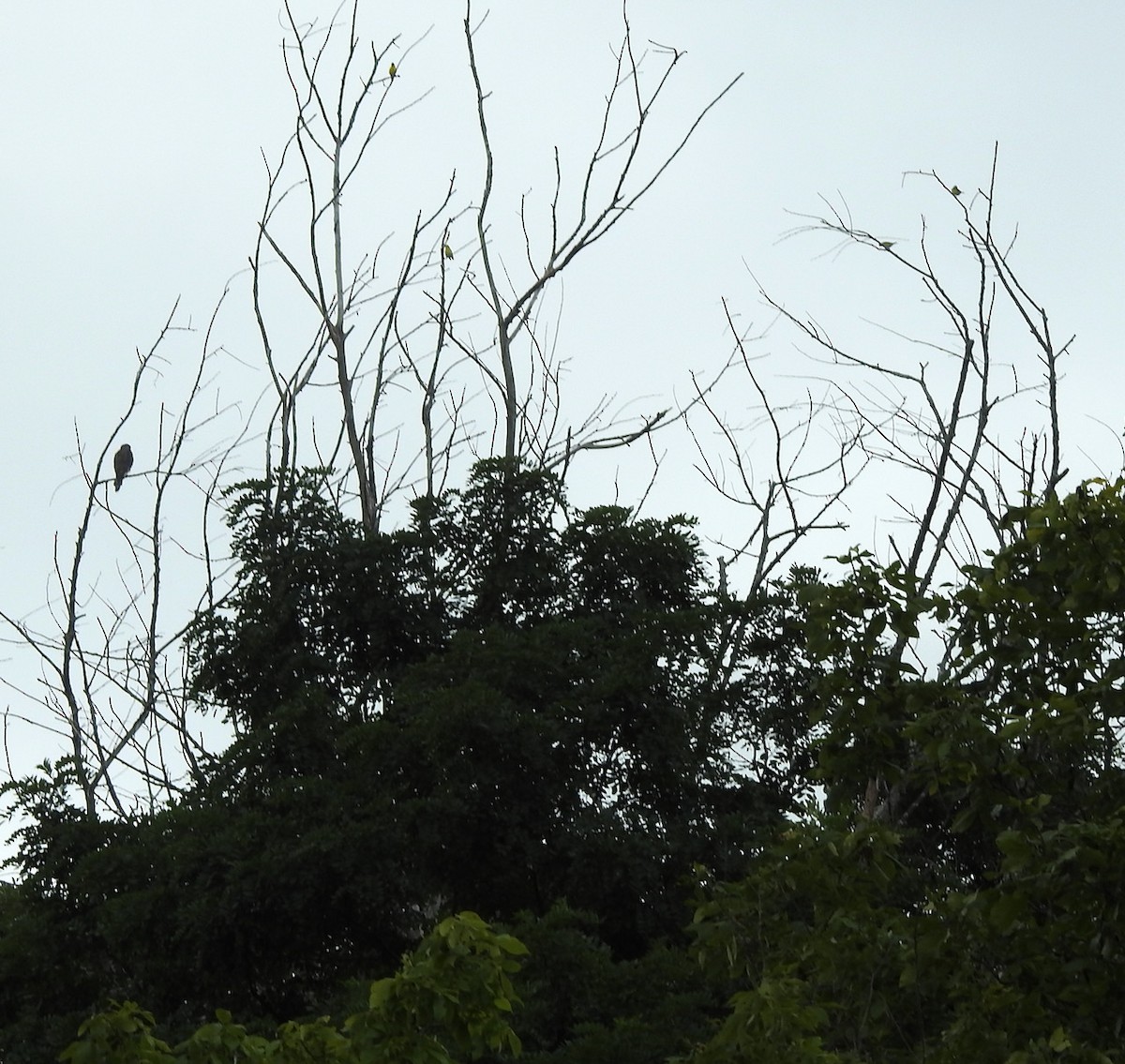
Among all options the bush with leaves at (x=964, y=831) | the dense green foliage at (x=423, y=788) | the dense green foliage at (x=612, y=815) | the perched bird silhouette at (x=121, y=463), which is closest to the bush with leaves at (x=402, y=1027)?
the dense green foliage at (x=612, y=815)

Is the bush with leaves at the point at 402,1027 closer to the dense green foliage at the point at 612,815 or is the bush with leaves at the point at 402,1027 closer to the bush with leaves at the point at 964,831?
the dense green foliage at the point at 612,815

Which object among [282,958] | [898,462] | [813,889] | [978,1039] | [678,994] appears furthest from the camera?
[898,462]

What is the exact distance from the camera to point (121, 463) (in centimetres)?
1123

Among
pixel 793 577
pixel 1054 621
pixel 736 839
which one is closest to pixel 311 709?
pixel 736 839

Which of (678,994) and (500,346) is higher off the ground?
(500,346)

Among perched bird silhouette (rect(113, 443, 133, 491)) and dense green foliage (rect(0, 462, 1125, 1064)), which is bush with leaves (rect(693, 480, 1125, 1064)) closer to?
dense green foliage (rect(0, 462, 1125, 1064))

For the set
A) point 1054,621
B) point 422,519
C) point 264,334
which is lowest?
point 1054,621

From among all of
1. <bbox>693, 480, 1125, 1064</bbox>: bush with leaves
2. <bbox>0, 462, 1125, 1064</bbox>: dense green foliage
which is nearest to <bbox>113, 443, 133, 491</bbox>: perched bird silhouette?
<bbox>0, 462, 1125, 1064</bbox>: dense green foliage

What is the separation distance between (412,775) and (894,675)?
3.23 m

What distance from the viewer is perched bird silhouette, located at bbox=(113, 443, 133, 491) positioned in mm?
11102

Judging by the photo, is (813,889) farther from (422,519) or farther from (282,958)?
(422,519)

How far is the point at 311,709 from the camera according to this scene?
26.1ft

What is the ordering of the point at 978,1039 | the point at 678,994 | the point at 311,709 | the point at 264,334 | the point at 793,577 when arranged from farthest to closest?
1. the point at 264,334
2. the point at 793,577
3. the point at 311,709
4. the point at 678,994
5. the point at 978,1039

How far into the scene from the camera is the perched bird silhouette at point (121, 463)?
36.4ft
